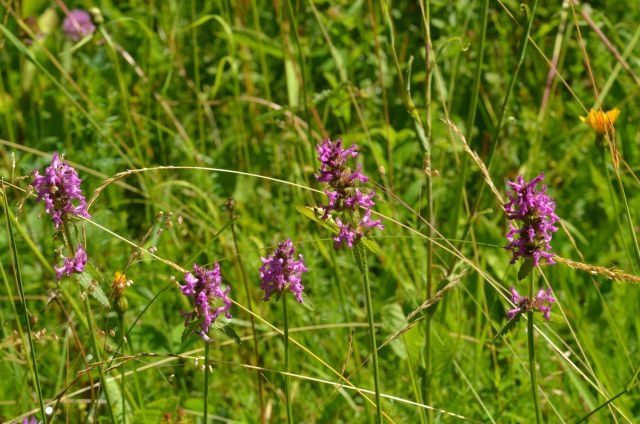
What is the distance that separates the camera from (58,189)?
1253 mm

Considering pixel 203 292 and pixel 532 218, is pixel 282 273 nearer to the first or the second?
pixel 203 292

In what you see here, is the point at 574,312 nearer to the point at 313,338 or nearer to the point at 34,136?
the point at 313,338

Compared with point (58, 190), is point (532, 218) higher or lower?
lower

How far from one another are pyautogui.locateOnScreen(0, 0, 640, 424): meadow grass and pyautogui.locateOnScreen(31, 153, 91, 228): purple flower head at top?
0.03m

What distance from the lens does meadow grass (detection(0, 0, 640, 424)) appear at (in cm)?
170

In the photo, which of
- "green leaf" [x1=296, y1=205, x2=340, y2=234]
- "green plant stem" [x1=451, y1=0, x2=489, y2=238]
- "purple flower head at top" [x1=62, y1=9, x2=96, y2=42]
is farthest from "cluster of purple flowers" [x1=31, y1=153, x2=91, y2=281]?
"purple flower head at top" [x1=62, y1=9, x2=96, y2=42]

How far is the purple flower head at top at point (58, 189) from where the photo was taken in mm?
1242

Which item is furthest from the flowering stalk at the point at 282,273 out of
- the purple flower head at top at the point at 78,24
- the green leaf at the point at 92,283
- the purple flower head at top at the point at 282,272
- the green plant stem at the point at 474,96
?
the purple flower head at top at the point at 78,24

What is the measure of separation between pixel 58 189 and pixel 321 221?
371 mm

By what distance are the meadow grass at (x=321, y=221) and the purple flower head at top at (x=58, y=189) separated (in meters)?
0.03

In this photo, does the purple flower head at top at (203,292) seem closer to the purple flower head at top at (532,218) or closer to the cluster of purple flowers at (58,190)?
the cluster of purple flowers at (58,190)

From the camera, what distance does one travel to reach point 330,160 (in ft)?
3.69

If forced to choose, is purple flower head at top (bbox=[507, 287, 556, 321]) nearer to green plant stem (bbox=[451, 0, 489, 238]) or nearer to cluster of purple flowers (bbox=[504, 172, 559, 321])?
cluster of purple flowers (bbox=[504, 172, 559, 321])

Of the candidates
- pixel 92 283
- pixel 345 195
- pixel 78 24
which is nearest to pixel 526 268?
pixel 345 195
